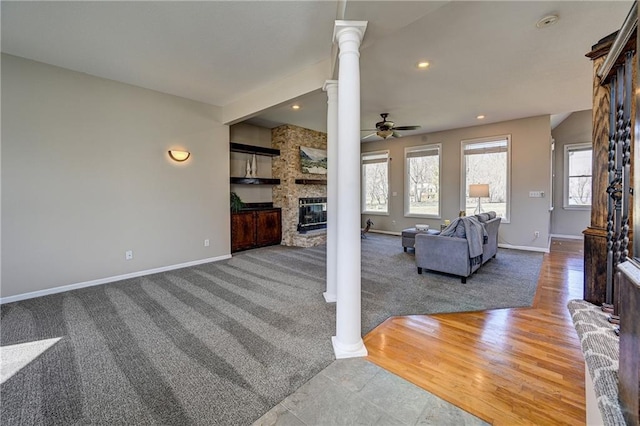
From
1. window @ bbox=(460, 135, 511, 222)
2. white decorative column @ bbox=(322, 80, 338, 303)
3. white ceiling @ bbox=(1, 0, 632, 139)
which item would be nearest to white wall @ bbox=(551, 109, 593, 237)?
window @ bbox=(460, 135, 511, 222)

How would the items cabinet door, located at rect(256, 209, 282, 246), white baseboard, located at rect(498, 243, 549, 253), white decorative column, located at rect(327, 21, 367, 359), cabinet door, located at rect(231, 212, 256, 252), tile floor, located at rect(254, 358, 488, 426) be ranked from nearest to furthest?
tile floor, located at rect(254, 358, 488, 426) < white decorative column, located at rect(327, 21, 367, 359) < white baseboard, located at rect(498, 243, 549, 253) < cabinet door, located at rect(231, 212, 256, 252) < cabinet door, located at rect(256, 209, 282, 246)

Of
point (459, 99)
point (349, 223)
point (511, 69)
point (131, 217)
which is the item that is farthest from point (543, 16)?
point (131, 217)

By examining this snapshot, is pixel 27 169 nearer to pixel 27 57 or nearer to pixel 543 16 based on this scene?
pixel 27 57

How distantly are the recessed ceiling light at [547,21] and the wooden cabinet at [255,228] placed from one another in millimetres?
5323

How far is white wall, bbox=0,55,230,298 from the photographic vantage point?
10.6ft

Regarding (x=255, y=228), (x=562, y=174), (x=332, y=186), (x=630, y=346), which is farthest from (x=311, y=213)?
(x=562, y=174)

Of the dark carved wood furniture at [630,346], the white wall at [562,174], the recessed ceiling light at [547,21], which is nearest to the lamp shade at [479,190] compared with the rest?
the white wall at [562,174]

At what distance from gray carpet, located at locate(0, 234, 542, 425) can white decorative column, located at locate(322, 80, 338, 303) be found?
26cm

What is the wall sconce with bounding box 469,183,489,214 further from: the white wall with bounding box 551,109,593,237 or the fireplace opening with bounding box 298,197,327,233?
the fireplace opening with bounding box 298,197,327,233

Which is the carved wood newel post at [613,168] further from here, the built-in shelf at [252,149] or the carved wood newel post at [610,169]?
the built-in shelf at [252,149]

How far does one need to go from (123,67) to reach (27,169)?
1.71 metres

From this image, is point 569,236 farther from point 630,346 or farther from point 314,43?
point 630,346

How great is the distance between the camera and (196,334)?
7.90ft

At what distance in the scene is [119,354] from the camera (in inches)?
83.6
